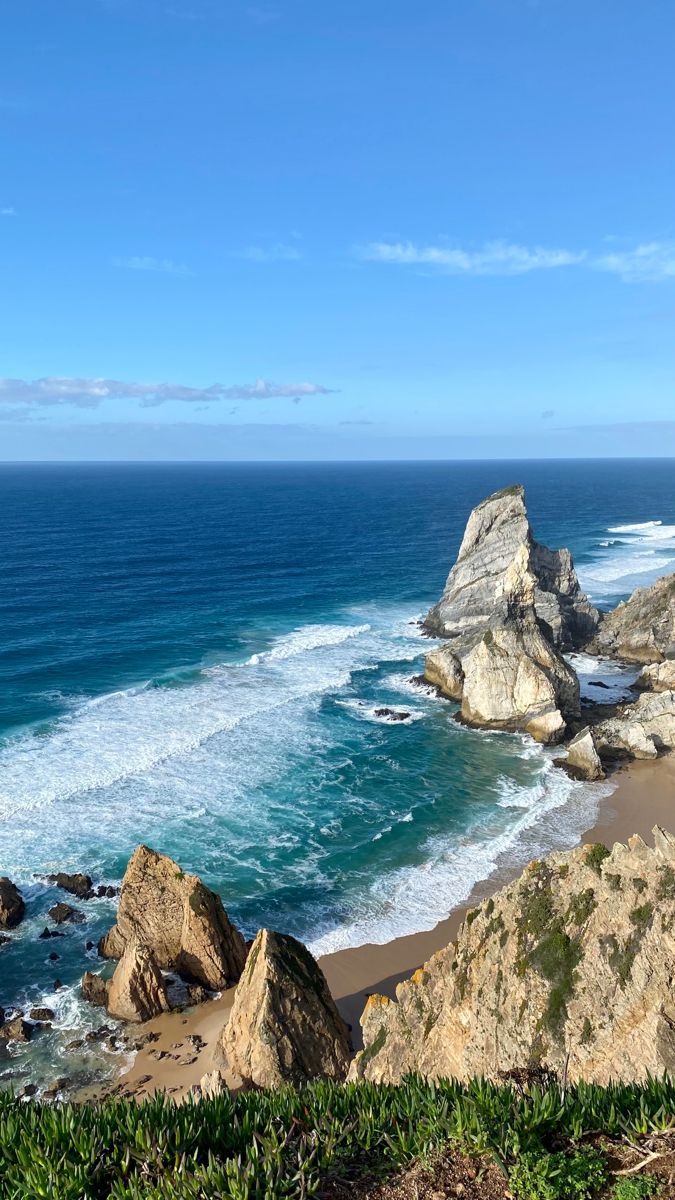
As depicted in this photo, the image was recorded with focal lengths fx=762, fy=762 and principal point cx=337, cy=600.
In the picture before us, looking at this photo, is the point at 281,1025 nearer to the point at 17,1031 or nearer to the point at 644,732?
the point at 17,1031

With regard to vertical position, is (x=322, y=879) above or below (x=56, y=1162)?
below

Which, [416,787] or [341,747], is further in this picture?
[341,747]

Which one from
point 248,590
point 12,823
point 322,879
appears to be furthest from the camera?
point 248,590

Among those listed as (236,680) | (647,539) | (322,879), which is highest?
(647,539)

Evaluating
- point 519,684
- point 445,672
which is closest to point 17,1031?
point 519,684

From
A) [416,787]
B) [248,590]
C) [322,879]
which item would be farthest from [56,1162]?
[248,590]

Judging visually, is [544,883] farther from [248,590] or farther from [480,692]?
[248,590]
